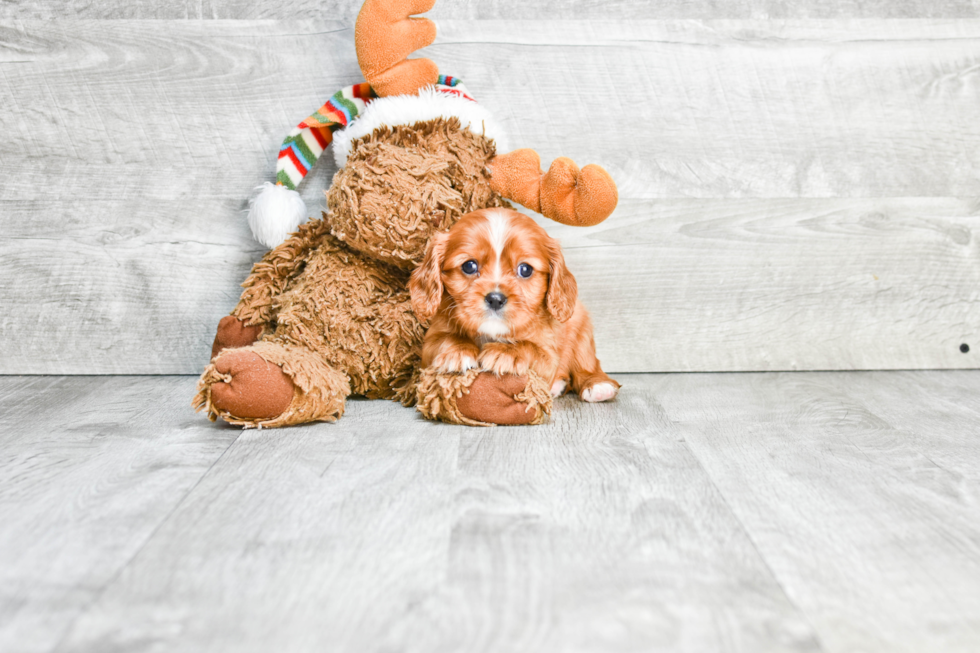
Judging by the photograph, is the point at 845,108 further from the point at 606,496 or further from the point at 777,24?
the point at 606,496

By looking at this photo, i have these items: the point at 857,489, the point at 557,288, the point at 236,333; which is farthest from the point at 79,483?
the point at 857,489

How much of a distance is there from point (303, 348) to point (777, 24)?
1220mm

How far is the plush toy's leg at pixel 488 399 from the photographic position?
48.9 inches

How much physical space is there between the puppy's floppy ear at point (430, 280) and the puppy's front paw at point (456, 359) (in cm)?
7

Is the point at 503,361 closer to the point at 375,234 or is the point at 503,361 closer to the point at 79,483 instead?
→ the point at 375,234

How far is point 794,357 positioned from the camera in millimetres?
1735

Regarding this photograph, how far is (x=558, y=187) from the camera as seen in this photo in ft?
4.30

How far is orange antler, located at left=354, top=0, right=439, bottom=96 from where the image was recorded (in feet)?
4.34

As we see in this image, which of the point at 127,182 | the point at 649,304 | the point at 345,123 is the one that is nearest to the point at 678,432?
the point at 649,304

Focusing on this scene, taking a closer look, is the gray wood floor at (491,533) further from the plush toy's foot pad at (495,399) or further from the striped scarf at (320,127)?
the striped scarf at (320,127)

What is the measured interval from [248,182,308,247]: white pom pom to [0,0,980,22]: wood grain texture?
0.41 meters

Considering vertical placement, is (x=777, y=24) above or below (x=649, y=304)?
above

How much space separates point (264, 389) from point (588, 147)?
87cm

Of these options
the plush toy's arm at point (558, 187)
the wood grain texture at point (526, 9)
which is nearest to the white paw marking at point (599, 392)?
Result: the plush toy's arm at point (558, 187)
